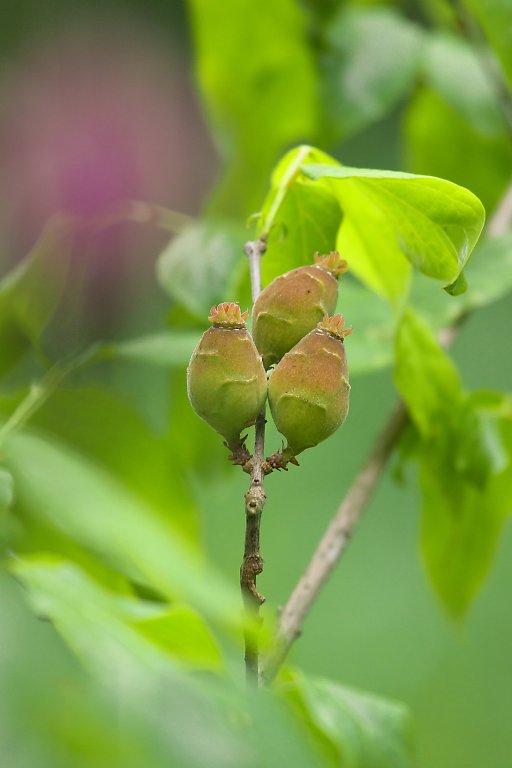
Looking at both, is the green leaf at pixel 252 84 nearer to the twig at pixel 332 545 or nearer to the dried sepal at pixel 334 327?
the twig at pixel 332 545

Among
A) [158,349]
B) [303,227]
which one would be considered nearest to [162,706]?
[303,227]

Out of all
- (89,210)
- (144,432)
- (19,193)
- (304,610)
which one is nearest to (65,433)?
(144,432)

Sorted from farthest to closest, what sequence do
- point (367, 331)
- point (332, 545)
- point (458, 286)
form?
point (367, 331) → point (332, 545) → point (458, 286)

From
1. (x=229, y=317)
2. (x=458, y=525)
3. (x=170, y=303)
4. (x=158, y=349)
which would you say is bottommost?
(x=170, y=303)

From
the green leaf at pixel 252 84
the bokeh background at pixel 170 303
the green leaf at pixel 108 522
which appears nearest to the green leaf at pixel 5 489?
the green leaf at pixel 108 522

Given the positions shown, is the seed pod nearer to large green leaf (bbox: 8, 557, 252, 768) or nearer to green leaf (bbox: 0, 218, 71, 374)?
large green leaf (bbox: 8, 557, 252, 768)

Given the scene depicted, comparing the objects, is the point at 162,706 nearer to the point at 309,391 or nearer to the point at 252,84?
the point at 309,391
